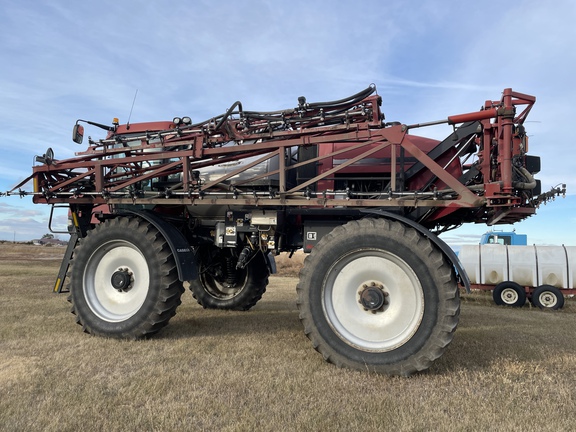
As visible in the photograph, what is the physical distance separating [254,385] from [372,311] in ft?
5.24

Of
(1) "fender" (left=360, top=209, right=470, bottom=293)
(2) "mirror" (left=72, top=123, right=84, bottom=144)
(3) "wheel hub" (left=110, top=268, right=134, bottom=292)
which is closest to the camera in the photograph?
(1) "fender" (left=360, top=209, right=470, bottom=293)

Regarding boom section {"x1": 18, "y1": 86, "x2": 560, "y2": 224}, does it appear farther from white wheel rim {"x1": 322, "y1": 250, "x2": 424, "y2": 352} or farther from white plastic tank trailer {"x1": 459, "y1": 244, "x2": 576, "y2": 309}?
white plastic tank trailer {"x1": 459, "y1": 244, "x2": 576, "y2": 309}

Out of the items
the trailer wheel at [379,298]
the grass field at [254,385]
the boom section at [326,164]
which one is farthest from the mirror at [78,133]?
the trailer wheel at [379,298]

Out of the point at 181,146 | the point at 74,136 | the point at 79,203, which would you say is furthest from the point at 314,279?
the point at 74,136

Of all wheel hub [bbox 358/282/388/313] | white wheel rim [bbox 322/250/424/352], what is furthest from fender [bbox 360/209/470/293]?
wheel hub [bbox 358/282/388/313]

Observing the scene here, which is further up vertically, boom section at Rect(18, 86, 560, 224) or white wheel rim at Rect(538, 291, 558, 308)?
boom section at Rect(18, 86, 560, 224)

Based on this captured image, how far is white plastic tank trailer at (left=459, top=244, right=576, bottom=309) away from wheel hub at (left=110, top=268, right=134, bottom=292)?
10713 mm

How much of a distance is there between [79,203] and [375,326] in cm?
466

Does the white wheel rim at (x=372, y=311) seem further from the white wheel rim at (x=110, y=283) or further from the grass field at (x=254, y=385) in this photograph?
the white wheel rim at (x=110, y=283)

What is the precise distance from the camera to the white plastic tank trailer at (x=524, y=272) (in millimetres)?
12125

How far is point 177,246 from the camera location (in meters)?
5.59

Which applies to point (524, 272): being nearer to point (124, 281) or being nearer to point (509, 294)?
point (509, 294)

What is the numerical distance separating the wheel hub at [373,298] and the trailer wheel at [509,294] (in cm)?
950

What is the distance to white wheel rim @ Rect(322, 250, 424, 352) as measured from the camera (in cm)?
448
